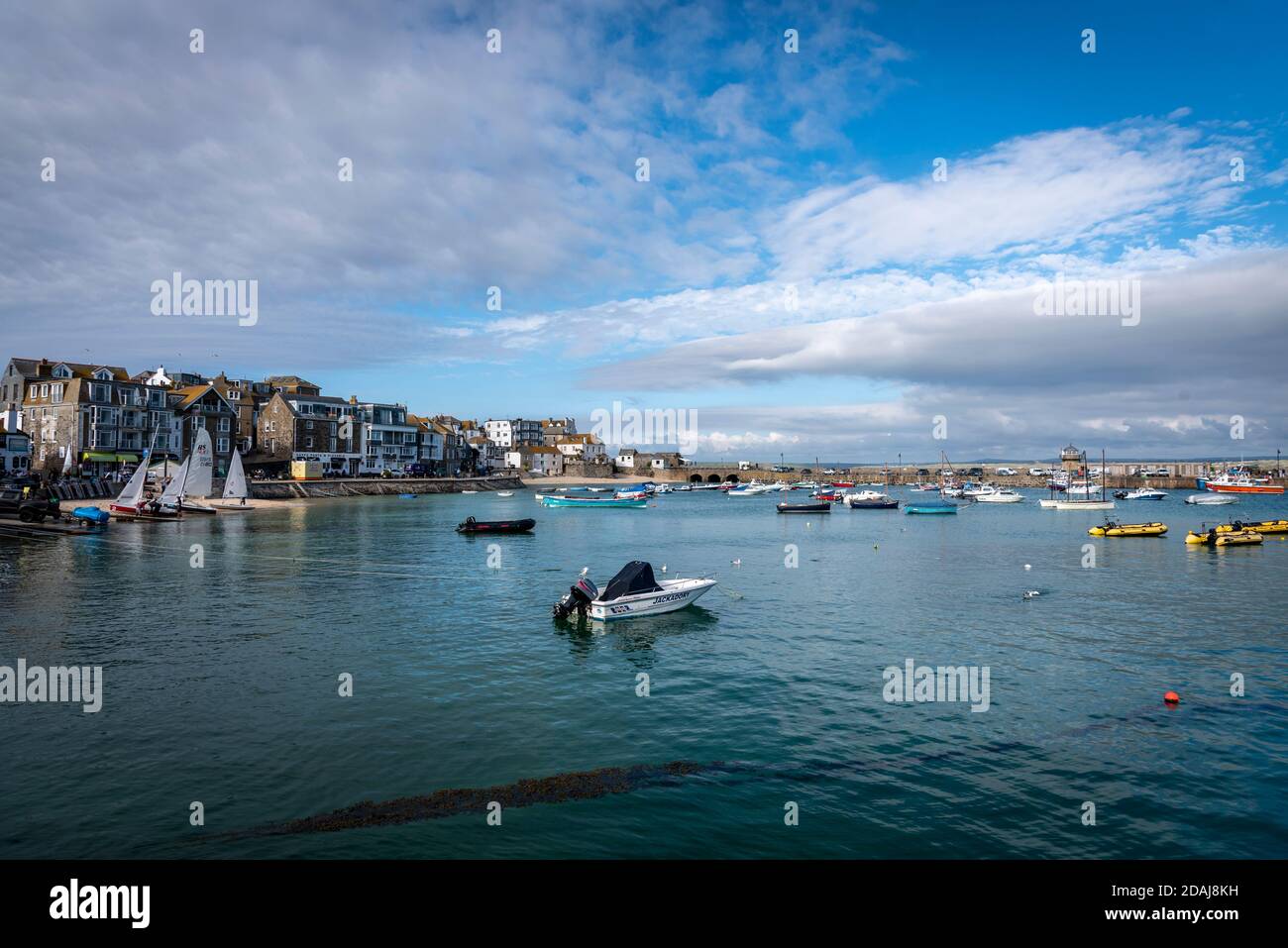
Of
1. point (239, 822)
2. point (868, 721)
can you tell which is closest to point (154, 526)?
point (239, 822)

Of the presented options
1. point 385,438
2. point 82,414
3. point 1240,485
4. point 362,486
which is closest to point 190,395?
point 82,414

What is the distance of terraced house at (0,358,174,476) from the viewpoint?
102 meters

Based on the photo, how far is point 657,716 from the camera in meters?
21.6

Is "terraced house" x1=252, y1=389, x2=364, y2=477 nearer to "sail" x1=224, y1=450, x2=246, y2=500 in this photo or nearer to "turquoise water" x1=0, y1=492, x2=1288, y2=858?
"sail" x1=224, y1=450, x2=246, y2=500

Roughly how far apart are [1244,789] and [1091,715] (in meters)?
5.00

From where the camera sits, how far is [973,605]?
3953cm

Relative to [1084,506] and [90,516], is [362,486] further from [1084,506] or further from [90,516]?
[1084,506]

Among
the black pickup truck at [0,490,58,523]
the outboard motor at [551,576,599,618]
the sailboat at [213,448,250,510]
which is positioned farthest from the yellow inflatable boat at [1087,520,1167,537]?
the sailboat at [213,448,250,510]

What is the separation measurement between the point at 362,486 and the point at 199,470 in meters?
47.6

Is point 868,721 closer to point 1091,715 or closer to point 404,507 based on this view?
point 1091,715

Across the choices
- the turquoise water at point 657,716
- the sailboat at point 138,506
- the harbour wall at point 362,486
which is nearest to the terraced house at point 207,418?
the harbour wall at point 362,486

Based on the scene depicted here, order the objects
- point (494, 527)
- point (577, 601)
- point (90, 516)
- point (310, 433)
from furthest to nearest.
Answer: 1. point (310, 433)
2. point (494, 527)
3. point (90, 516)
4. point (577, 601)

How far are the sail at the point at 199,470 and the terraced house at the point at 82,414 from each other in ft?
72.3
